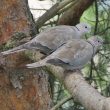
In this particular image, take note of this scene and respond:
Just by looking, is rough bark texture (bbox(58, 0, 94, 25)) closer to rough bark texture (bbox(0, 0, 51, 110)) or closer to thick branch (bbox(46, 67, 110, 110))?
rough bark texture (bbox(0, 0, 51, 110))

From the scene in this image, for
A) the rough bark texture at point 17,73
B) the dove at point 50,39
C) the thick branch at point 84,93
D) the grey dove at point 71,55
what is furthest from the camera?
the rough bark texture at point 17,73

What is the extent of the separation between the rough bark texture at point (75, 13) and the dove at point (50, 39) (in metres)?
0.66

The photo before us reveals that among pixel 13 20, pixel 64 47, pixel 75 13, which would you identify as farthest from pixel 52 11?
pixel 64 47

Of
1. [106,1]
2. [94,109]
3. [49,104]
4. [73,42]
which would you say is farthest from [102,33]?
[94,109]

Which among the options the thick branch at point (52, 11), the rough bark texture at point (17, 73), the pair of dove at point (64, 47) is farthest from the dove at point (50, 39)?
the thick branch at point (52, 11)

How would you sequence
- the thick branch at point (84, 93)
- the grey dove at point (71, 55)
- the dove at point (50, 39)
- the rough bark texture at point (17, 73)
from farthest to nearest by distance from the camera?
1. the rough bark texture at point (17, 73)
2. the dove at point (50, 39)
3. the grey dove at point (71, 55)
4. the thick branch at point (84, 93)

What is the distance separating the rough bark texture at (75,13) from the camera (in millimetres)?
2053

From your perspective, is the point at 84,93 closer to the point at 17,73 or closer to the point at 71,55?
the point at 71,55

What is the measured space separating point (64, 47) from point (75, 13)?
0.95m

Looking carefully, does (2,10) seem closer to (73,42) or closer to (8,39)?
(8,39)

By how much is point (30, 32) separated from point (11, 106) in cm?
28

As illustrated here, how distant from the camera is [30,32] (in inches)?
57.7

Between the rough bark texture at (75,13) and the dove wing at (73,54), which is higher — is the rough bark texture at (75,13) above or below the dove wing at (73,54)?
below

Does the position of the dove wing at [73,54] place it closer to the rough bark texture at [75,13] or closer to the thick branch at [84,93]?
the thick branch at [84,93]
